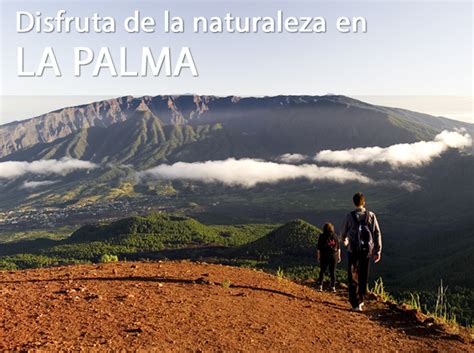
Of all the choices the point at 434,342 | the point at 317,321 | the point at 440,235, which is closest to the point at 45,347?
the point at 317,321

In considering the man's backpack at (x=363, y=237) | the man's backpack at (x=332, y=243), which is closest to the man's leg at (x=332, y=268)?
the man's backpack at (x=332, y=243)

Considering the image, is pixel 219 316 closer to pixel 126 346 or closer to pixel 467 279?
pixel 126 346

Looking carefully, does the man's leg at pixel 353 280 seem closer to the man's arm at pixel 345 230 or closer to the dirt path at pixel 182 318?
the dirt path at pixel 182 318

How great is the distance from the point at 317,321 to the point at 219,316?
261 centimetres

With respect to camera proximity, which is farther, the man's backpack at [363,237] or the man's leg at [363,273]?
the man's leg at [363,273]

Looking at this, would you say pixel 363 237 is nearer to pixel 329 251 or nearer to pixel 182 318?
pixel 329 251

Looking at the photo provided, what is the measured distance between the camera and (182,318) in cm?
1005

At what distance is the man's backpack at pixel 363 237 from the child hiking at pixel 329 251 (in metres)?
3.61

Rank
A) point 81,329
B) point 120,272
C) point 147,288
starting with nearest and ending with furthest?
point 81,329, point 147,288, point 120,272

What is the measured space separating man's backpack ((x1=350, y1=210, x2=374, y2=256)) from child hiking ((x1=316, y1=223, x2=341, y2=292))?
11.8 ft

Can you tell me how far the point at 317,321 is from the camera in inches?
434

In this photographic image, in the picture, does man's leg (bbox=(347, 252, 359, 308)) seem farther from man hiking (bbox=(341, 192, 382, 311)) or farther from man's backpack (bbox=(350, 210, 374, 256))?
man's backpack (bbox=(350, 210, 374, 256))

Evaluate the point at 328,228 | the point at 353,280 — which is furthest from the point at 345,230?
the point at 328,228

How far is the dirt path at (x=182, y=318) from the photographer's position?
8.64 m
